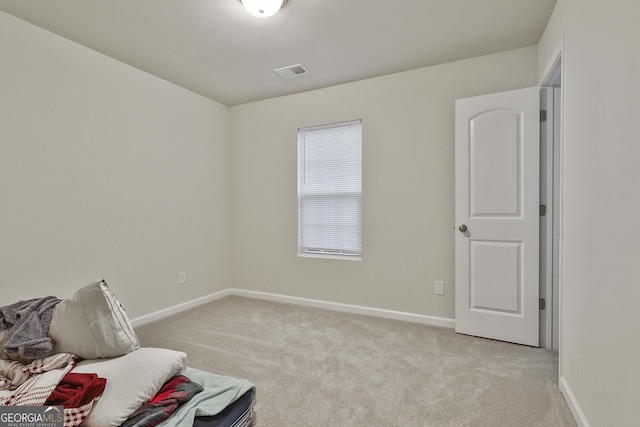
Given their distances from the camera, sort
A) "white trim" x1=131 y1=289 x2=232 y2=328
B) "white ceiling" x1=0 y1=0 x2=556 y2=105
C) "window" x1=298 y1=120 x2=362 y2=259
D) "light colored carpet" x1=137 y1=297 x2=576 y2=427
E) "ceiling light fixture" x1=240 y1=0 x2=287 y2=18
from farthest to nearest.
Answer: "window" x1=298 y1=120 x2=362 y2=259, "white trim" x1=131 y1=289 x2=232 y2=328, "white ceiling" x1=0 y1=0 x2=556 y2=105, "ceiling light fixture" x1=240 y1=0 x2=287 y2=18, "light colored carpet" x1=137 y1=297 x2=576 y2=427

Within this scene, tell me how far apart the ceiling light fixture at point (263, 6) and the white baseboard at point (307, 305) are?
9.33 feet

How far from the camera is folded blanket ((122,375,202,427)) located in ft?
3.78

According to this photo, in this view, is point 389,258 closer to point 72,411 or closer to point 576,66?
point 576,66

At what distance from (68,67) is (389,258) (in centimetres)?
333

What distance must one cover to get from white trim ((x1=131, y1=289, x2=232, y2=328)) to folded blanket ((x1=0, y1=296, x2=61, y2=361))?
1531 millimetres

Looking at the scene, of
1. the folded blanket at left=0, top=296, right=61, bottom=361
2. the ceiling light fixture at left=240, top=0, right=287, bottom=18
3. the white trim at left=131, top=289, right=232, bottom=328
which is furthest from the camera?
the white trim at left=131, top=289, right=232, bottom=328

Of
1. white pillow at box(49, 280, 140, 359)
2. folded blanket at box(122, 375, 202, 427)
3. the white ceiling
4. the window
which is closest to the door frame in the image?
the white ceiling

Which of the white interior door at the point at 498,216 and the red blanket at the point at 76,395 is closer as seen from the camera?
the red blanket at the point at 76,395

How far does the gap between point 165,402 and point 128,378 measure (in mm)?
197

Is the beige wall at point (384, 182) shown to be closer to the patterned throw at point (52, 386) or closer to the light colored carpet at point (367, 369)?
the light colored carpet at point (367, 369)

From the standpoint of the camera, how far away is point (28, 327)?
1532mm

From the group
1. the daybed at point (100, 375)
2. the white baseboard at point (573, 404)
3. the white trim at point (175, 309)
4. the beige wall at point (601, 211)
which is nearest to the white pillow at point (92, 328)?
the daybed at point (100, 375)

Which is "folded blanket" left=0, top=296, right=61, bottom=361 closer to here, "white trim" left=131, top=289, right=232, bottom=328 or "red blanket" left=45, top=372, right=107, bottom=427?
"red blanket" left=45, top=372, right=107, bottom=427

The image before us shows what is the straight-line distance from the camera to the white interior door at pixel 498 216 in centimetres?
266
